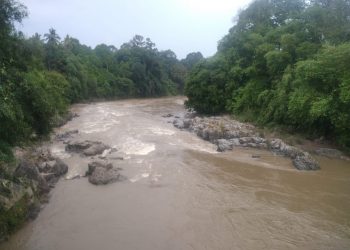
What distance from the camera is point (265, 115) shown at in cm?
2586

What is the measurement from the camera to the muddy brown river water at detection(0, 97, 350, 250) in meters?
10.0

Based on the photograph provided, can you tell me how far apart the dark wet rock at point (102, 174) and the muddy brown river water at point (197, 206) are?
1.07ft

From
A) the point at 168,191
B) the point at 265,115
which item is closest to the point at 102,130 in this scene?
the point at 265,115

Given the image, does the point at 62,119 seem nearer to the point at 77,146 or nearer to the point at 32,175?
the point at 77,146

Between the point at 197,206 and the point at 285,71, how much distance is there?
51.4 feet

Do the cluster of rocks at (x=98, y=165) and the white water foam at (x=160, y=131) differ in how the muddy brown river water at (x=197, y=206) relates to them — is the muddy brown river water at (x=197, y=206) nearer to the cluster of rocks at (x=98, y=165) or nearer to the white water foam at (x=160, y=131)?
the cluster of rocks at (x=98, y=165)

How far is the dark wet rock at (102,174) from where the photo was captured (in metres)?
14.4

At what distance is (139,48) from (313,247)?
6402 cm

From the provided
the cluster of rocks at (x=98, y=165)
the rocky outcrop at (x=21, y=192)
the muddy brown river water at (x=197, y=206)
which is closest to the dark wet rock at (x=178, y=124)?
the muddy brown river water at (x=197, y=206)

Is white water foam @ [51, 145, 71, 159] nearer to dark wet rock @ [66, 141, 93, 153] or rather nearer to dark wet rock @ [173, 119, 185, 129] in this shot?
dark wet rock @ [66, 141, 93, 153]

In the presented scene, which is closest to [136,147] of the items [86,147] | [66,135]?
[86,147]

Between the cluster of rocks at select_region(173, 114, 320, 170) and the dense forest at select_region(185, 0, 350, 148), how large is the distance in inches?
86.3

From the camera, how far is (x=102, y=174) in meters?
14.8

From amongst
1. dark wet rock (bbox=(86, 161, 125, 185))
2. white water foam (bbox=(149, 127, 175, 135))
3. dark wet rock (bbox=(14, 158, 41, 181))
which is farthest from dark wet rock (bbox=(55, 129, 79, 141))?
dark wet rock (bbox=(14, 158, 41, 181))
